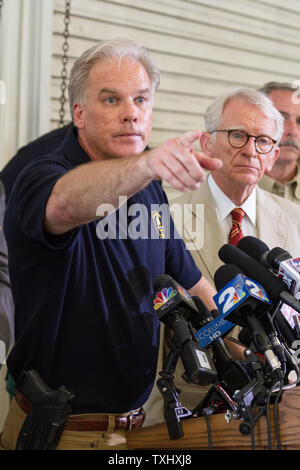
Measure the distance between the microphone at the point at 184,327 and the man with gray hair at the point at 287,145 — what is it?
2.00 metres

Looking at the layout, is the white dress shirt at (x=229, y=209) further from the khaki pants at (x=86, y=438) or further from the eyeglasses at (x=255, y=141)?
the khaki pants at (x=86, y=438)

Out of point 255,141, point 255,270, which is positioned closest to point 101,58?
point 255,141

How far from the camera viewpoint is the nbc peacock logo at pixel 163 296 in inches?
58.9

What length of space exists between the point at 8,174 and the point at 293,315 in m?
1.63

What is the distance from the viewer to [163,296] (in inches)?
59.5

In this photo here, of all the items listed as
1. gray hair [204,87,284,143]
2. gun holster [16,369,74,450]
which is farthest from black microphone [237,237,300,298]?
gray hair [204,87,284,143]

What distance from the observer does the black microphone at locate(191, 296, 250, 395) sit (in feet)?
4.71

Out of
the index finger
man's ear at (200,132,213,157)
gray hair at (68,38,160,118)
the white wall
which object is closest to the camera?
the index finger

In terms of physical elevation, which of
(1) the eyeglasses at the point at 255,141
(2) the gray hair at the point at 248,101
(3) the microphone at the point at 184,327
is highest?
(2) the gray hair at the point at 248,101

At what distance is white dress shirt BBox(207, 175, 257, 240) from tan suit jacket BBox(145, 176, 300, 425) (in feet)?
0.07

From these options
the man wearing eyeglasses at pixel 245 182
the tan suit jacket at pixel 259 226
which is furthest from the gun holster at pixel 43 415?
the man wearing eyeglasses at pixel 245 182

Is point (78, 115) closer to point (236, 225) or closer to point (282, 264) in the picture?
point (236, 225)

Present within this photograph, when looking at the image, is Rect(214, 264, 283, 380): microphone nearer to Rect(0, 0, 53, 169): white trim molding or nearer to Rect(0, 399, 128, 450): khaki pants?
Rect(0, 399, 128, 450): khaki pants

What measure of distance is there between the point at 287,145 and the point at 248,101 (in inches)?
31.5
